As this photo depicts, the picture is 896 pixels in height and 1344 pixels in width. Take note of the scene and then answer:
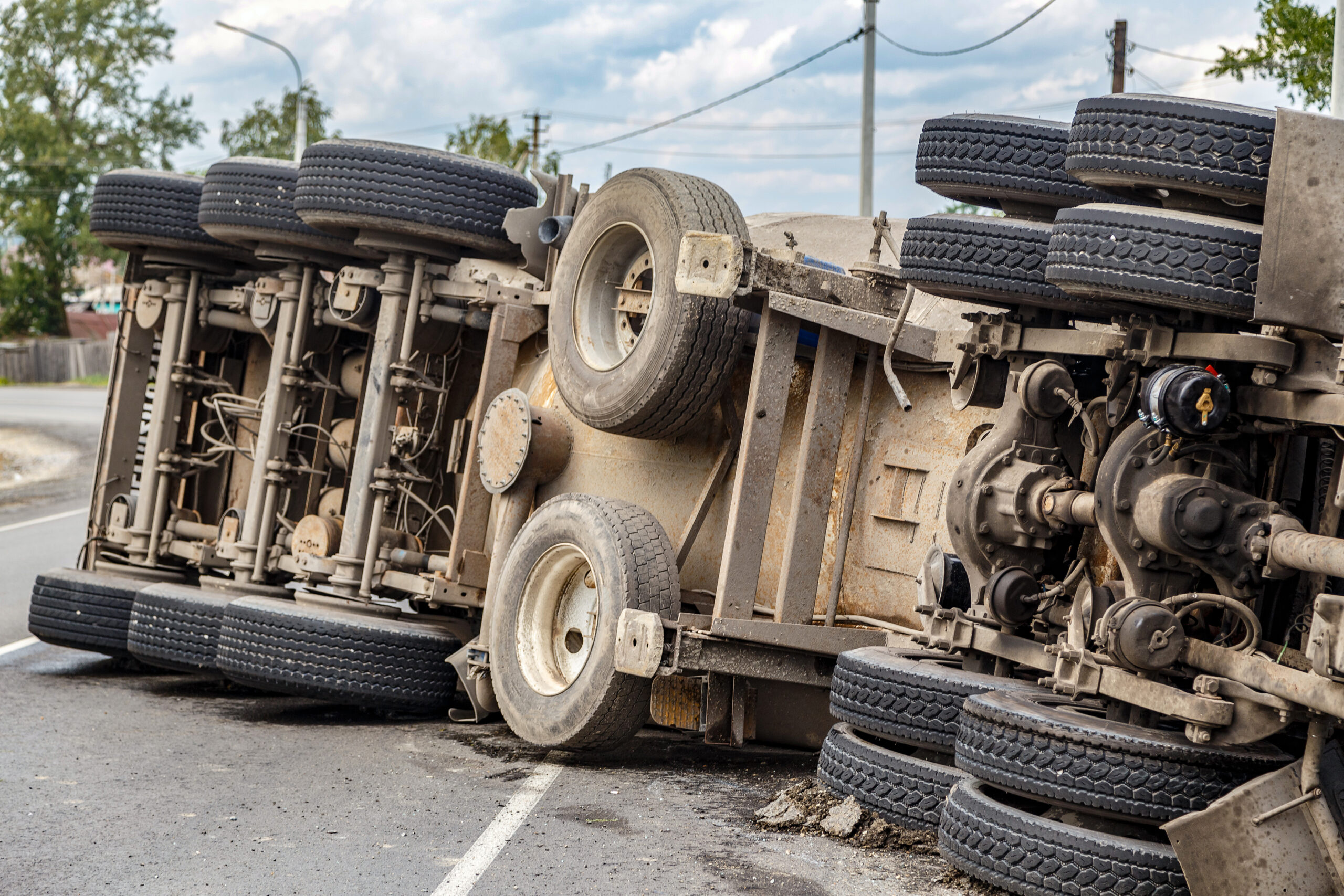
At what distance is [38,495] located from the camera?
22.0 m

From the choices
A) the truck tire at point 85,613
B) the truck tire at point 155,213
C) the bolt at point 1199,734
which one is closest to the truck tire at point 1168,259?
the bolt at point 1199,734

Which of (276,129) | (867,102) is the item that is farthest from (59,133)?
(867,102)

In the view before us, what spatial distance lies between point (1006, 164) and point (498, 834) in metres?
3.15

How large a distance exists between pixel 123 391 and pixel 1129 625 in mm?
7699

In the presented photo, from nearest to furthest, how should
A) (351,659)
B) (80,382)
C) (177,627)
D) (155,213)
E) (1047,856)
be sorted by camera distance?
1. (1047,856)
2. (351,659)
3. (177,627)
4. (155,213)
5. (80,382)

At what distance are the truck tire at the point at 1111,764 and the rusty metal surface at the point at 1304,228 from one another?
1294mm

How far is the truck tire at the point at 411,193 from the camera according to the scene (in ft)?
27.0

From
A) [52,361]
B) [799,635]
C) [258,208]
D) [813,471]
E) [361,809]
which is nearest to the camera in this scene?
[361,809]

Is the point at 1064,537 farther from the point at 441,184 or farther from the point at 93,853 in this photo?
the point at 441,184

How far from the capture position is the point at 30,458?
85.5ft

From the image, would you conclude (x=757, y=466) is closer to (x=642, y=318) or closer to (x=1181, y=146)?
(x=642, y=318)

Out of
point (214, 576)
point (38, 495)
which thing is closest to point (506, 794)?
point (214, 576)

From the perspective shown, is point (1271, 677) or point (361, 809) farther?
→ point (361, 809)

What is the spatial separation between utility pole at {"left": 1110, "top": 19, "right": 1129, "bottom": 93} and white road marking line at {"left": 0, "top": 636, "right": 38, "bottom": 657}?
74.7 feet
